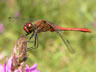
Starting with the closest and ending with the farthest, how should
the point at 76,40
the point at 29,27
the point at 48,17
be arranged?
the point at 29,27, the point at 76,40, the point at 48,17

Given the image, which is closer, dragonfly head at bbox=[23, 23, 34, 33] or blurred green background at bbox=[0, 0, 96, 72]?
dragonfly head at bbox=[23, 23, 34, 33]

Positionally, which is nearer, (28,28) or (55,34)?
(28,28)

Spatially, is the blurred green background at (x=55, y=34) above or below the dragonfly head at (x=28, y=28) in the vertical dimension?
below

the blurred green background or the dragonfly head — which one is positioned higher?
the dragonfly head

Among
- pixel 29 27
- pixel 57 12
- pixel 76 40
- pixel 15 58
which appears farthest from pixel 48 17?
pixel 15 58

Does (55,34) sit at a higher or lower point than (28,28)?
lower

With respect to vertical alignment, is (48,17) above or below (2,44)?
above

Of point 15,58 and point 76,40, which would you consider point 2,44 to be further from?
point 15,58

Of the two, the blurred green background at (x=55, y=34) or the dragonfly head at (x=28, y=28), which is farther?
the blurred green background at (x=55, y=34)
